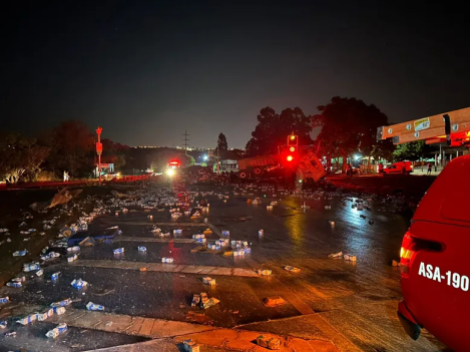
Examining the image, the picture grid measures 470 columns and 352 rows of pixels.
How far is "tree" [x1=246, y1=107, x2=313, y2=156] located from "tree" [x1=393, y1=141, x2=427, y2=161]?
74.0ft

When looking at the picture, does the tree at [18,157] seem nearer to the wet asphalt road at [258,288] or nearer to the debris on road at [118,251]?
the wet asphalt road at [258,288]

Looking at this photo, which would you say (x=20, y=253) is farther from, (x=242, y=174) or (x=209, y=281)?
(x=242, y=174)

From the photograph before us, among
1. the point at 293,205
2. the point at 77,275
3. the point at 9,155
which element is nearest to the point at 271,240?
the point at 77,275

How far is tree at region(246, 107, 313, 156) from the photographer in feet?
246

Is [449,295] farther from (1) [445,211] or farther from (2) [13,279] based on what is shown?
(2) [13,279]

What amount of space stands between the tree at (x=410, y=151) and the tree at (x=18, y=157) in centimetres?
4311

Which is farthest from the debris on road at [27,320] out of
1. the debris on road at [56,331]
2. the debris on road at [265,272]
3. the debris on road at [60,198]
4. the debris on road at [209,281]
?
the debris on road at [60,198]

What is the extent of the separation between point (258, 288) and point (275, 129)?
74.6m

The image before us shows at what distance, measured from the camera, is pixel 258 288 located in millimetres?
5625

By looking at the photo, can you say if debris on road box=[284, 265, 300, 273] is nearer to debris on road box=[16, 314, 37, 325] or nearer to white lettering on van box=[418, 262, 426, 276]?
white lettering on van box=[418, 262, 426, 276]

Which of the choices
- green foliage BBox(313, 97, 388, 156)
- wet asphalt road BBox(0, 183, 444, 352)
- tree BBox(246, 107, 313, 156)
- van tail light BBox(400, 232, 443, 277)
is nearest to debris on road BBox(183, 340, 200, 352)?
wet asphalt road BBox(0, 183, 444, 352)

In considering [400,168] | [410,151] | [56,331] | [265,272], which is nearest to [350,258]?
[265,272]

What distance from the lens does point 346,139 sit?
1564 inches

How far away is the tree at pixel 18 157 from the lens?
23681mm
